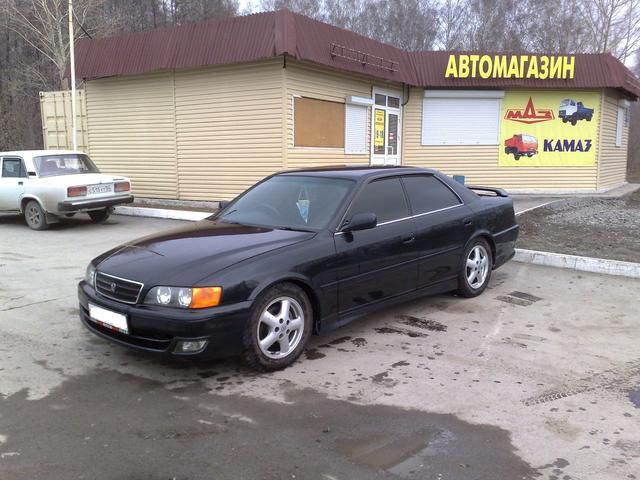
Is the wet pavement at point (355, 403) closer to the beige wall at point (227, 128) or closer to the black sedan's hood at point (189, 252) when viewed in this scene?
the black sedan's hood at point (189, 252)

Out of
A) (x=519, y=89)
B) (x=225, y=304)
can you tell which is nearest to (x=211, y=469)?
(x=225, y=304)

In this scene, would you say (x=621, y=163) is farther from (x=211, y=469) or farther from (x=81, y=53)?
(x=211, y=469)

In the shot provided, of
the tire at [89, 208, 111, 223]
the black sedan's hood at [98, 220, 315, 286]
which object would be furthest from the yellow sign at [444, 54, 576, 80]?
the black sedan's hood at [98, 220, 315, 286]

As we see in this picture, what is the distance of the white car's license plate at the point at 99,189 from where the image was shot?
1090cm

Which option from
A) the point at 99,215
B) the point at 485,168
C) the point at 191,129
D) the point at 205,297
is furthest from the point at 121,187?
the point at 485,168

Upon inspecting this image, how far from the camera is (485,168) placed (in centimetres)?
1585

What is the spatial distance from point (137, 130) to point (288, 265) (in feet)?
38.7

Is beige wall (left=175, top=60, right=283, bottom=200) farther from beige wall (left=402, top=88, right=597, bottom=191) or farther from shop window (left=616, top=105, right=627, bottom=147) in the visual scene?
shop window (left=616, top=105, right=627, bottom=147)

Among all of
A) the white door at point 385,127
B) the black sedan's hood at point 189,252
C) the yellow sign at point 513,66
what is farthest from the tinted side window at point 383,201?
the yellow sign at point 513,66

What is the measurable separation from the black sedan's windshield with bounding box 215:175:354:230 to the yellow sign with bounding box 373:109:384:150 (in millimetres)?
9794

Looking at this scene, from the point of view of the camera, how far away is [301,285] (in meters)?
4.18

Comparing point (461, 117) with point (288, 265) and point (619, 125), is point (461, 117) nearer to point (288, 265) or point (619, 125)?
point (619, 125)

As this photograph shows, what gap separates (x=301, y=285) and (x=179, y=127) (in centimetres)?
1059

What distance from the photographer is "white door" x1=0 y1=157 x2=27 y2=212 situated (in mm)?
11062
